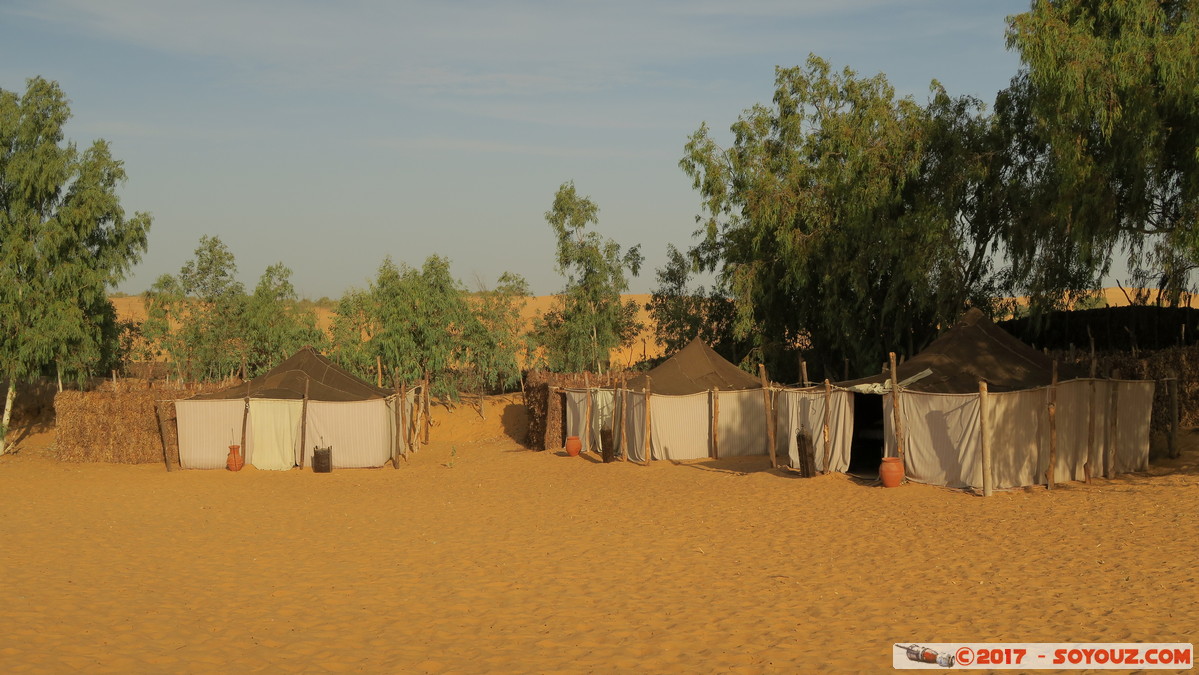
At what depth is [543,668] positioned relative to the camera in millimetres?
8594

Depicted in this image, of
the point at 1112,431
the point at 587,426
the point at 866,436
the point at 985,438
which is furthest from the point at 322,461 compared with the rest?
the point at 1112,431

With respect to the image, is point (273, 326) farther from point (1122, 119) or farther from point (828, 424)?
point (1122, 119)

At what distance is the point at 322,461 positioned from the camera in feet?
75.8

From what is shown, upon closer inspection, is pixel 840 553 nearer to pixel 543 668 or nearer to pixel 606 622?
pixel 606 622

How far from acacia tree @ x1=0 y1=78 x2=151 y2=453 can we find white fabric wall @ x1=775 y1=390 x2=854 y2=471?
19.3 meters

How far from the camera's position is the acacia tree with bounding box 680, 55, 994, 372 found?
979 inches

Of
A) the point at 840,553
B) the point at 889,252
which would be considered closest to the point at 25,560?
the point at 840,553

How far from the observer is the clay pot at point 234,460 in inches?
907

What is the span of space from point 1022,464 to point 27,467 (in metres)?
22.6

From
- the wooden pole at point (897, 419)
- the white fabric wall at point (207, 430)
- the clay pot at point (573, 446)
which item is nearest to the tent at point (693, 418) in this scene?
the clay pot at point (573, 446)

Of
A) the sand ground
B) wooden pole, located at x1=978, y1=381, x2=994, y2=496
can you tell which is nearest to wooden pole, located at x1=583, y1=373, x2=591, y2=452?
the sand ground

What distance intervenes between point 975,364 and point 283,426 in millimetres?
15639

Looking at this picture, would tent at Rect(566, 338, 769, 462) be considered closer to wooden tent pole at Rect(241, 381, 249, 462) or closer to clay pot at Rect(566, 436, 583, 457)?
clay pot at Rect(566, 436, 583, 457)

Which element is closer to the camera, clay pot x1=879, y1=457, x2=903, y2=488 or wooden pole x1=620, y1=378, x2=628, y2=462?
clay pot x1=879, y1=457, x2=903, y2=488
